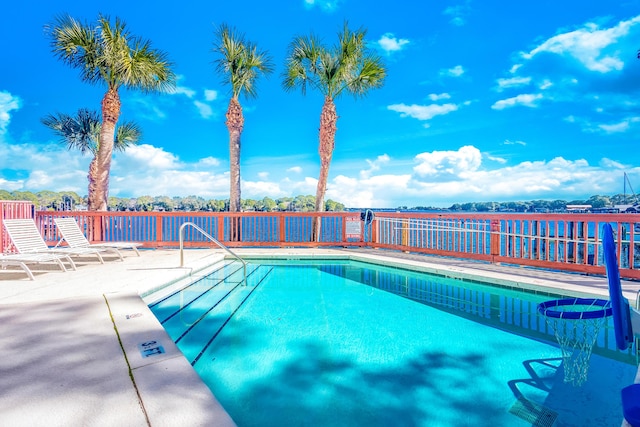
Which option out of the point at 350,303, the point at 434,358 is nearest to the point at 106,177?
the point at 350,303

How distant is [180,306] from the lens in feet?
13.9

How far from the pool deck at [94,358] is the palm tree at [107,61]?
21.6ft

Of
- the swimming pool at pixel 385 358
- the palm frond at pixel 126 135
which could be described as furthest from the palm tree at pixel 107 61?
the swimming pool at pixel 385 358

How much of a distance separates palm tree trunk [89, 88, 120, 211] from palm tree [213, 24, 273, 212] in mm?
3580

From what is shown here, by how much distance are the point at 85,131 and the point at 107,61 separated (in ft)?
27.4

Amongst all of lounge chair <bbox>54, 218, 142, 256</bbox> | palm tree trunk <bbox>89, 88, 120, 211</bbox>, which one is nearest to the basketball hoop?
lounge chair <bbox>54, 218, 142, 256</bbox>

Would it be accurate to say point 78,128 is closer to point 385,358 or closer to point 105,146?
point 105,146

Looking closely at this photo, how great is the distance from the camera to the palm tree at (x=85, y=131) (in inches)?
611

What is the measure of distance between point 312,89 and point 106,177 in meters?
7.53

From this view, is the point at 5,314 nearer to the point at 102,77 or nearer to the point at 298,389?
the point at 298,389

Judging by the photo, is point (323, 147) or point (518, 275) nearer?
point (518, 275)

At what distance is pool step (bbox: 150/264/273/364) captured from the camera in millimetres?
3260

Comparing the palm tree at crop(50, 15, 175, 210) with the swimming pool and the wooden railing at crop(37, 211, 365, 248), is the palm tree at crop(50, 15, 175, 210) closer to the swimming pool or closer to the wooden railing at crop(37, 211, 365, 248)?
the wooden railing at crop(37, 211, 365, 248)

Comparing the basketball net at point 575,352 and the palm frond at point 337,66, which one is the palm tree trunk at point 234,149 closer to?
the palm frond at point 337,66
